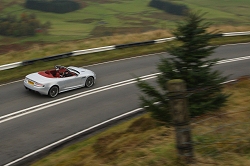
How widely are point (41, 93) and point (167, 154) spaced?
953 centimetres

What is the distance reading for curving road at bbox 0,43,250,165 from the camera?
39.8 ft

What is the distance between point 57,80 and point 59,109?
5.62 ft

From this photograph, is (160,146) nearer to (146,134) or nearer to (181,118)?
(181,118)

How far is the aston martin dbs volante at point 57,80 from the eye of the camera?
51.2 ft

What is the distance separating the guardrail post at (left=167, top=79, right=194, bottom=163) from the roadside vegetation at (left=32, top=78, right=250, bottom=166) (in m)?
0.22

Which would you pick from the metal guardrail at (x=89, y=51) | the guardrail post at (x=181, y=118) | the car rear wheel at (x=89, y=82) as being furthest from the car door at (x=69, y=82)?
the guardrail post at (x=181, y=118)

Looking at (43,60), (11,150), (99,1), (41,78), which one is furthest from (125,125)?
(99,1)

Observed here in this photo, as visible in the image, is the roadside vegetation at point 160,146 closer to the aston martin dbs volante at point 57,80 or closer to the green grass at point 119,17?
the aston martin dbs volante at point 57,80

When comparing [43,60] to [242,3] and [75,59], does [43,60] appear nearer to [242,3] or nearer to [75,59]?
[75,59]

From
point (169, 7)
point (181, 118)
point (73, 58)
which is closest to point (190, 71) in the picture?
point (181, 118)

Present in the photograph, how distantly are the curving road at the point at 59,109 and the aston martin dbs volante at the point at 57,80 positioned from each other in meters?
0.29

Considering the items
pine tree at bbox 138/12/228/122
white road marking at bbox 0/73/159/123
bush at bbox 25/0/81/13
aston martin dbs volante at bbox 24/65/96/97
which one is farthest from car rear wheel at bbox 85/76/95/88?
bush at bbox 25/0/81/13

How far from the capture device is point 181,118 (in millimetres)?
6164

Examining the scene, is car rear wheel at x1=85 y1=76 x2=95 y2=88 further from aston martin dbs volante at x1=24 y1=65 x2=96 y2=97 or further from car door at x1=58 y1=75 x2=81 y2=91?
car door at x1=58 y1=75 x2=81 y2=91
